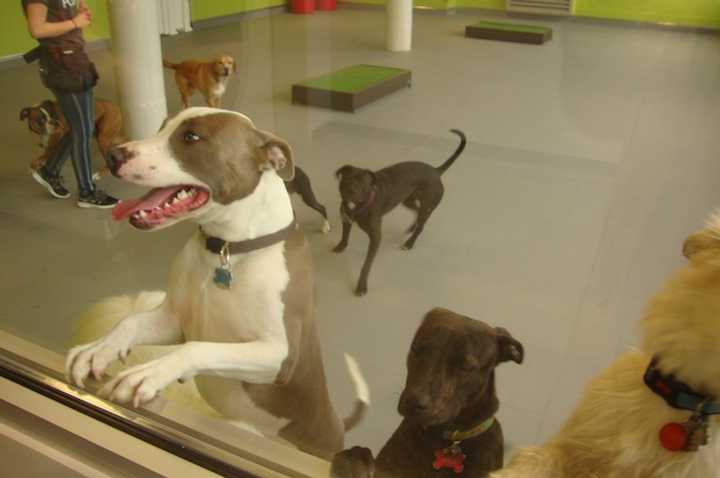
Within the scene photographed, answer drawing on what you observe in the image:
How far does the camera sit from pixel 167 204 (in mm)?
1032

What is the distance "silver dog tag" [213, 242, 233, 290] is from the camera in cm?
105

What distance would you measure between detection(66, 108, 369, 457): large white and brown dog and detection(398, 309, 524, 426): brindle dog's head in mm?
218

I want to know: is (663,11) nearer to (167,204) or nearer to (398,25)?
(398,25)

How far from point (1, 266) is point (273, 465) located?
1467 millimetres

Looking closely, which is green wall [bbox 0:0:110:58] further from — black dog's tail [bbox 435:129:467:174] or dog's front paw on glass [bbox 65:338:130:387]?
black dog's tail [bbox 435:129:467:174]

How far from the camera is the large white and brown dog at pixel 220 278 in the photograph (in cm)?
102

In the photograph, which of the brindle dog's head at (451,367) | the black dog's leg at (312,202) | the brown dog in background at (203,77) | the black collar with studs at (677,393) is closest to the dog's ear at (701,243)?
the black collar with studs at (677,393)

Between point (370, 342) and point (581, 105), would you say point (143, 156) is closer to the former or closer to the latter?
point (370, 342)

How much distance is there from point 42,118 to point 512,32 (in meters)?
1.86

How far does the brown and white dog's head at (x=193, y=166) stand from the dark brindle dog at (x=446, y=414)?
355mm

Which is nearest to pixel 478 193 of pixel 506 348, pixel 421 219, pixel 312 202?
pixel 421 219

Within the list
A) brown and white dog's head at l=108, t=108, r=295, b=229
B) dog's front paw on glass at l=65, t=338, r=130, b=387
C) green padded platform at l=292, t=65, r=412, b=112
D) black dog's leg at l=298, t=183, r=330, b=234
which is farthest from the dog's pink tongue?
green padded platform at l=292, t=65, r=412, b=112

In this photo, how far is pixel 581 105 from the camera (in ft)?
9.59

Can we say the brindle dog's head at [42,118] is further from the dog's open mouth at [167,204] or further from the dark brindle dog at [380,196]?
the dog's open mouth at [167,204]
